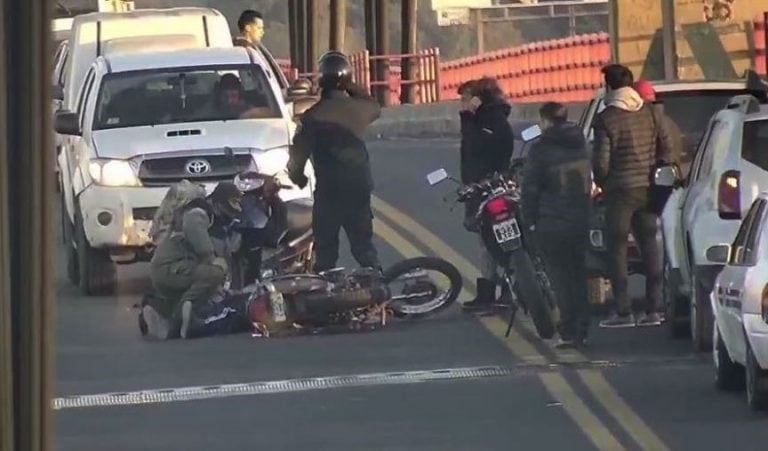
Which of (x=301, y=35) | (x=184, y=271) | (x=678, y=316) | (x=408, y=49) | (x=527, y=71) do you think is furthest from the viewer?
(x=301, y=35)

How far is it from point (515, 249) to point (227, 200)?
245 centimetres

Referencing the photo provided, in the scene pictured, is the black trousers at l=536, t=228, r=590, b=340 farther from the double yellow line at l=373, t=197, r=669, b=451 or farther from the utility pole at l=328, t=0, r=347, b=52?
the utility pole at l=328, t=0, r=347, b=52

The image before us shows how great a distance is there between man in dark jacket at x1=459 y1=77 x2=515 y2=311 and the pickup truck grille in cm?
220

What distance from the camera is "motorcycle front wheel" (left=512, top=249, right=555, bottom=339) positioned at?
14773 millimetres

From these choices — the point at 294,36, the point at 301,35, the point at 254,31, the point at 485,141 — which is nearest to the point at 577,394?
the point at 485,141

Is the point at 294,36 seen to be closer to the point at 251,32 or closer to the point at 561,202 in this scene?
the point at 251,32

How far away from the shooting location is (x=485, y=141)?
1656cm

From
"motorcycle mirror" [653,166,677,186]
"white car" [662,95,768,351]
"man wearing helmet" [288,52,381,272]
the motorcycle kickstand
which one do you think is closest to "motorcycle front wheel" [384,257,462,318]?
"man wearing helmet" [288,52,381,272]

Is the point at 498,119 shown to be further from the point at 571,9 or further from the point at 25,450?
the point at 571,9

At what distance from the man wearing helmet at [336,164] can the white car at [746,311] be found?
4.42m

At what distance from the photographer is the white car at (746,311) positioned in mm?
11234

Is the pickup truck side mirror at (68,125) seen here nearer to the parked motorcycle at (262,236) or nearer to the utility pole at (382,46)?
the parked motorcycle at (262,236)

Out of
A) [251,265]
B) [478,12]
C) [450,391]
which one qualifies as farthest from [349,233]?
[478,12]

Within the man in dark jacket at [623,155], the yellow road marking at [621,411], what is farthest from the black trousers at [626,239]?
the yellow road marking at [621,411]
